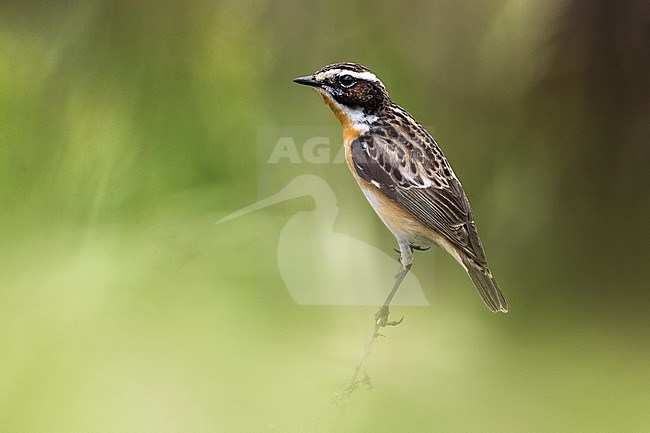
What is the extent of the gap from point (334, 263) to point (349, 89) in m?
0.43

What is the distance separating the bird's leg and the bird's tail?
0.48 ft

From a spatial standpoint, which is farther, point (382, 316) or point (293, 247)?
point (293, 247)

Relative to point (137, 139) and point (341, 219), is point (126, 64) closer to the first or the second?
point (137, 139)

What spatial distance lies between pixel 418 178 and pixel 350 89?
0.27 m

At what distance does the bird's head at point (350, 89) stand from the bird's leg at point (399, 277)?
32 cm

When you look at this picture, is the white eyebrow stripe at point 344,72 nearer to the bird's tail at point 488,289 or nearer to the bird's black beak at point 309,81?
the bird's black beak at point 309,81

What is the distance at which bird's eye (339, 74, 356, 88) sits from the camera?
1.83 meters

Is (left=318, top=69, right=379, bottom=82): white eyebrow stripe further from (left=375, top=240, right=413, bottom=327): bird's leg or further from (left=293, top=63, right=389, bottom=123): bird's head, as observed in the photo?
(left=375, top=240, right=413, bottom=327): bird's leg

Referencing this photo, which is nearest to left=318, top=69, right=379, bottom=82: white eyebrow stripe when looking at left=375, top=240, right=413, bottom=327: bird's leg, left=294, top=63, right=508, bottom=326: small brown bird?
left=294, top=63, right=508, bottom=326: small brown bird

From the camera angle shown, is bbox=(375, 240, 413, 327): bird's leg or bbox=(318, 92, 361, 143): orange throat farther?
bbox=(318, 92, 361, 143): orange throat

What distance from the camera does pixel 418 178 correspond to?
1.93 meters

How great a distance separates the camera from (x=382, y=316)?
1.74 meters

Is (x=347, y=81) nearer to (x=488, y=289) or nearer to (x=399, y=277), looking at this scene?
(x=399, y=277)

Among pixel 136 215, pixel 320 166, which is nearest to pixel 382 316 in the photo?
pixel 320 166
